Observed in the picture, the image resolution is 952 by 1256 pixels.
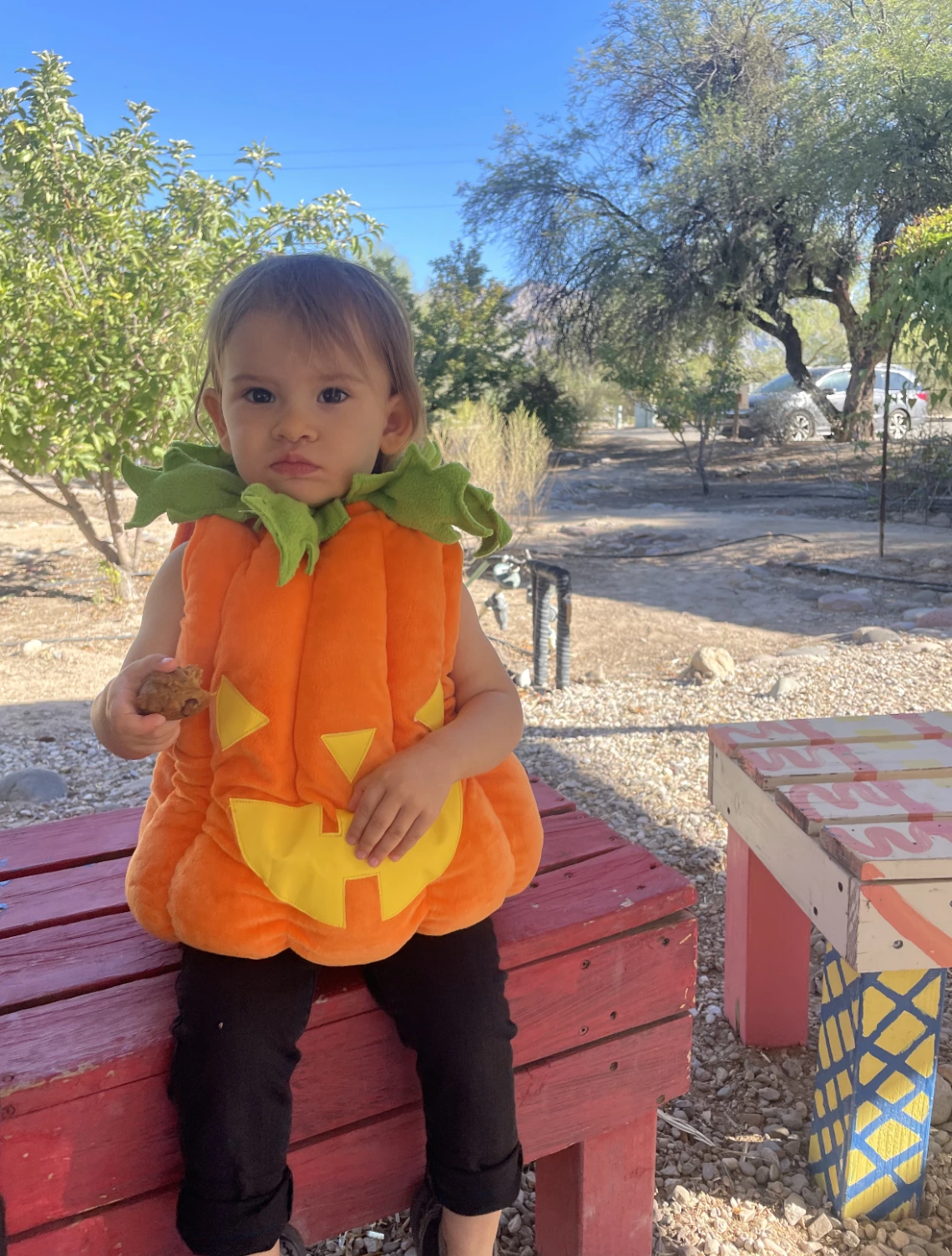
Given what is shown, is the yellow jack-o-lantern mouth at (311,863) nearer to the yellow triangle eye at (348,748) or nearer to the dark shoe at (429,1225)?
the yellow triangle eye at (348,748)

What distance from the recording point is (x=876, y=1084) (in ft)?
5.08

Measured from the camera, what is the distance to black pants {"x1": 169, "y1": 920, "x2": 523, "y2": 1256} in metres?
1.09

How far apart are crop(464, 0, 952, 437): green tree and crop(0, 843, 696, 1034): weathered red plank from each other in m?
14.4

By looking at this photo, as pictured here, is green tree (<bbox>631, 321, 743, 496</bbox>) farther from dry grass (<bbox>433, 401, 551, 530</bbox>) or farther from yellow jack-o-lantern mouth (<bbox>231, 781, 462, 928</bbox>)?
yellow jack-o-lantern mouth (<bbox>231, 781, 462, 928</bbox>)

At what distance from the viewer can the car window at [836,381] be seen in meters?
20.0

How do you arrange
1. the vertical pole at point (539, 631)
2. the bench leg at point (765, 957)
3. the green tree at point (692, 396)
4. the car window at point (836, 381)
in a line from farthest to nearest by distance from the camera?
the car window at point (836, 381) → the green tree at point (692, 396) → the vertical pole at point (539, 631) → the bench leg at point (765, 957)

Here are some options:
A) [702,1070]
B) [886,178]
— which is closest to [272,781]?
[702,1070]

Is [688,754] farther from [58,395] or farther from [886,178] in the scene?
[886,178]

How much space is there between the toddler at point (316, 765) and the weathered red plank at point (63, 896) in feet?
0.84

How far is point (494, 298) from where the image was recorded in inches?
740

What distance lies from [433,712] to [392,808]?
0.17 m

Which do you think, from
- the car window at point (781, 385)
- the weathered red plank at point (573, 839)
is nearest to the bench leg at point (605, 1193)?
the weathered red plank at point (573, 839)

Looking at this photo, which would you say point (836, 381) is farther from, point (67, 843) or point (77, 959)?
point (77, 959)

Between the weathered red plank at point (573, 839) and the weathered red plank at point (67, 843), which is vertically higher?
the weathered red plank at point (67, 843)
